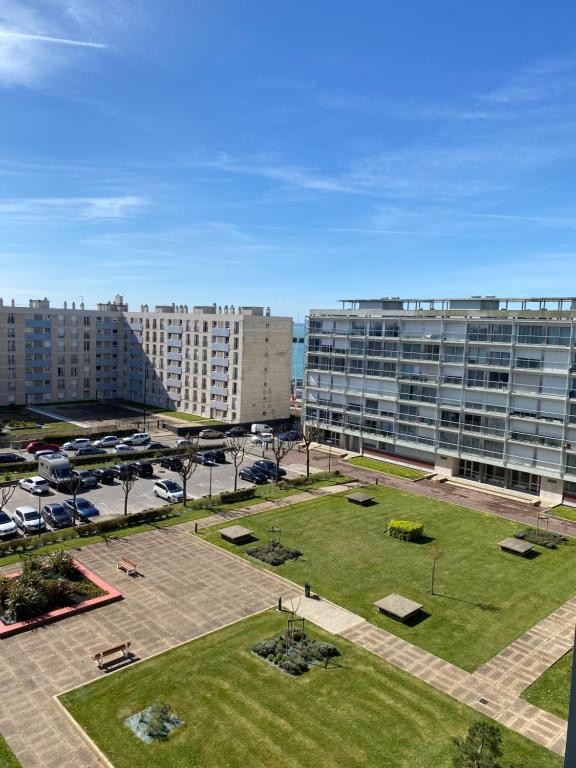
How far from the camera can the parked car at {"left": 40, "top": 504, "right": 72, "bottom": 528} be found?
47250 millimetres

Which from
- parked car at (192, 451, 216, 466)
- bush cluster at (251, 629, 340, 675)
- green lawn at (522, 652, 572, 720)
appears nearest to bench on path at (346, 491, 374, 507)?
parked car at (192, 451, 216, 466)

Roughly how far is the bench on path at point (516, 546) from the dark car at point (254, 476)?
86.7ft

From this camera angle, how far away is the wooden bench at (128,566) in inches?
1501

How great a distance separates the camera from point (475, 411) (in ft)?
212

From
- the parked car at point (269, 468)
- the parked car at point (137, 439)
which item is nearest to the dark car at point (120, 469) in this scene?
the parked car at point (269, 468)

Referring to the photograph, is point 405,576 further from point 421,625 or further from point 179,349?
point 179,349

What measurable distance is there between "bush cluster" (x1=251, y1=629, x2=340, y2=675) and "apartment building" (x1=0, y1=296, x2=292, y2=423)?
64.3m

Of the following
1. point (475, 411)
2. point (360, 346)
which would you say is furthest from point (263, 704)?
point (360, 346)

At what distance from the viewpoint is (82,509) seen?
165 ft

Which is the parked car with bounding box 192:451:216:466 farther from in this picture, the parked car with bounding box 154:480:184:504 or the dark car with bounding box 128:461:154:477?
the parked car with bounding box 154:480:184:504

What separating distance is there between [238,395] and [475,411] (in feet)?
134

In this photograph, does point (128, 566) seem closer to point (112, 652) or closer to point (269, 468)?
point (112, 652)

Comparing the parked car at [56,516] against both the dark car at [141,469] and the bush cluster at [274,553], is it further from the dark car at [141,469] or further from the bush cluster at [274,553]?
the bush cluster at [274,553]

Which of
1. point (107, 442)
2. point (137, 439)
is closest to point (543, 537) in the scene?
point (137, 439)
